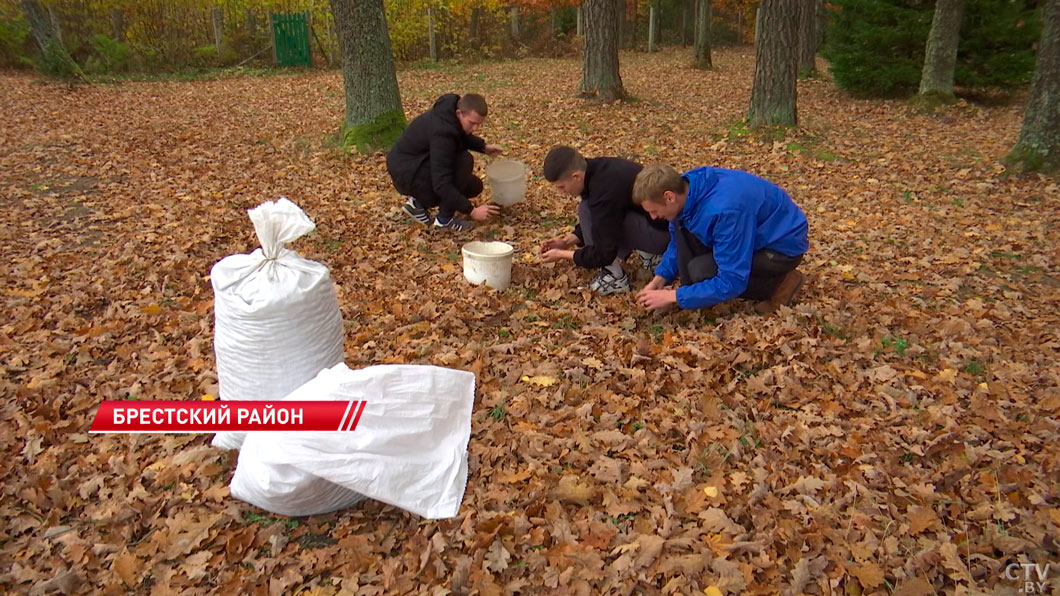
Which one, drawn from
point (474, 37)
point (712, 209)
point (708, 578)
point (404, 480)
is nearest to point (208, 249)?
point (404, 480)

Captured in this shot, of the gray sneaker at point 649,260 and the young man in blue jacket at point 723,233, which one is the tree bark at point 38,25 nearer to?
the gray sneaker at point 649,260

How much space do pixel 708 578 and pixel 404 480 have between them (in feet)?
3.90

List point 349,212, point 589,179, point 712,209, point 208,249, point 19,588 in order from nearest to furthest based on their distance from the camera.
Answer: point 19,588 < point 712,209 < point 589,179 < point 208,249 < point 349,212

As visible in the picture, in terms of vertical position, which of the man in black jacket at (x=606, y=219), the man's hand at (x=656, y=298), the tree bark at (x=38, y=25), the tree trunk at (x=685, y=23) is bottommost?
the man's hand at (x=656, y=298)

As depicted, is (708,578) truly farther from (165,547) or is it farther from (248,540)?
(165,547)

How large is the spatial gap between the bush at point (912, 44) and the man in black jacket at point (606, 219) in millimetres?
9577

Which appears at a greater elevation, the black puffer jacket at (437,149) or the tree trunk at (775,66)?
the tree trunk at (775,66)

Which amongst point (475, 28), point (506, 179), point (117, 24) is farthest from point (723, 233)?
point (475, 28)

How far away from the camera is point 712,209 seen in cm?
359

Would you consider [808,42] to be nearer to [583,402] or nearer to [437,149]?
[437,149]

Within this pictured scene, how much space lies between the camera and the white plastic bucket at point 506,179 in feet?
18.6

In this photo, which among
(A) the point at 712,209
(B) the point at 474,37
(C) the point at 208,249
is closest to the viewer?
(A) the point at 712,209

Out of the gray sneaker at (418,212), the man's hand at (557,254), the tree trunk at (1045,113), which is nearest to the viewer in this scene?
the man's hand at (557,254)

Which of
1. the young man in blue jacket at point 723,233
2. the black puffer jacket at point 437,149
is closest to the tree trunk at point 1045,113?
the young man in blue jacket at point 723,233
